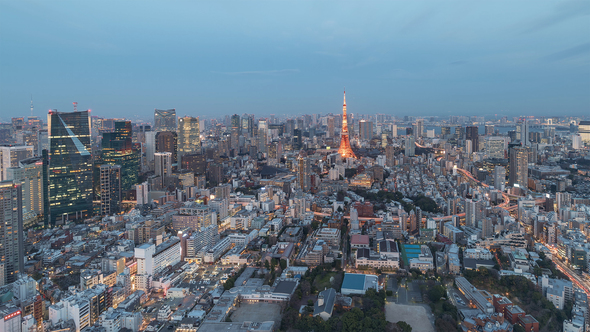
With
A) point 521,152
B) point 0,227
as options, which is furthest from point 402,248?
point 521,152

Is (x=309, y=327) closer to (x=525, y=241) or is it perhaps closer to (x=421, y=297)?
(x=421, y=297)

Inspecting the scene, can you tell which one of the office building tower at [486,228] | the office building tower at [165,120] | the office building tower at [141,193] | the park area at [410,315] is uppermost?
the office building tower at [165,120]

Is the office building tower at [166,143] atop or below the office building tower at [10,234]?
atop

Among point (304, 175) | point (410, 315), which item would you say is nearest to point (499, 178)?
point (304, 175)

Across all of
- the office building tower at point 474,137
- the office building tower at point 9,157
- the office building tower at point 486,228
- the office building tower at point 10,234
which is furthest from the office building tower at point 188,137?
the office building tower at point 474,137

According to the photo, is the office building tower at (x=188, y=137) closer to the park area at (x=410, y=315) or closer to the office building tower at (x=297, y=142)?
the office building tower at (x=297, y=142)

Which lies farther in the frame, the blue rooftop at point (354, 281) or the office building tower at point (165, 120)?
the office building tower at point (165, 120)

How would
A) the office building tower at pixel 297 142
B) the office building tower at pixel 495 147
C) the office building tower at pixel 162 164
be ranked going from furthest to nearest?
the office building tower at pixel 297 142
the office building tower at pixel 495 147
the office building tower at pixel 162 164

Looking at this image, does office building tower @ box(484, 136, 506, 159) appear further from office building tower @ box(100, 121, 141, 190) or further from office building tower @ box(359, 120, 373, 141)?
office building tower @ box(100, 121, 141, 190)
